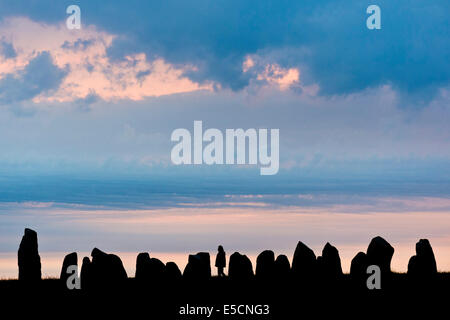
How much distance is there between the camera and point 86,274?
1430 inches

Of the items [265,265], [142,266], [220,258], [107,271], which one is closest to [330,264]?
[265,265]

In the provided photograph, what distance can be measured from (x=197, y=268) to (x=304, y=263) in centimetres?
504

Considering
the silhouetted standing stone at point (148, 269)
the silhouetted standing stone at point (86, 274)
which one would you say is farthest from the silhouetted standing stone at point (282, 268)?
the silhouetted standing stone at point (86, 274)

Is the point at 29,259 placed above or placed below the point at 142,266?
above

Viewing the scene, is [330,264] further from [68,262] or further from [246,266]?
[68,262]

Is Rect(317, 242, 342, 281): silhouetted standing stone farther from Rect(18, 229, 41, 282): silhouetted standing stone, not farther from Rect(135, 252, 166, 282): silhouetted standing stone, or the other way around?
Rect(18, 229, 41, 282): silhouetted standing stone

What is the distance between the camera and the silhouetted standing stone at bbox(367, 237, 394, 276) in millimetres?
36625

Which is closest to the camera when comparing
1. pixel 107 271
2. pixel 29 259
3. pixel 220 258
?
pixel 107 271

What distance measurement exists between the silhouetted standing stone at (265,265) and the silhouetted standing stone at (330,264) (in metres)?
2.26

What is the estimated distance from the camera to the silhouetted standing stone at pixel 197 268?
3634 cm

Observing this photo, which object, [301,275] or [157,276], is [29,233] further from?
[301,275]

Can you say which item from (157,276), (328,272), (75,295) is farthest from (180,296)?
(328,272)

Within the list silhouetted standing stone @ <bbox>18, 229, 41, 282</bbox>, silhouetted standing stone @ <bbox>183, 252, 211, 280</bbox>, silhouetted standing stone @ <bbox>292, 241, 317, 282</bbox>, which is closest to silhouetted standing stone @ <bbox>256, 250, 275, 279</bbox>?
silhouetted standing stone @ <bbox>292, 241, 317, 282</bbox>
